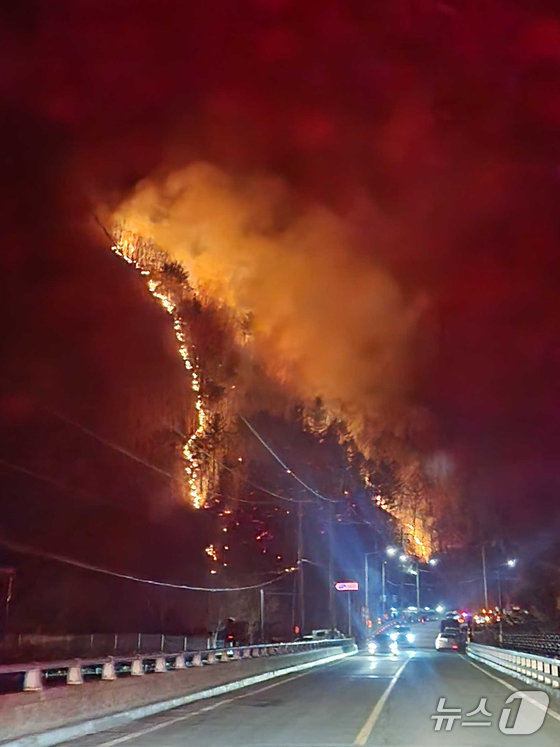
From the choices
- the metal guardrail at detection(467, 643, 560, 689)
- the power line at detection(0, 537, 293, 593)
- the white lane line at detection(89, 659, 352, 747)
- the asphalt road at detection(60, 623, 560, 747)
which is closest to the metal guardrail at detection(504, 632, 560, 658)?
the metal guardrail at detection(467, 643, 560, 689)

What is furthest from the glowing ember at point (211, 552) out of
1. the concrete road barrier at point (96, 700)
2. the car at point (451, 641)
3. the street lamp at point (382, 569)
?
the concrete road barrier at point (96, 700)

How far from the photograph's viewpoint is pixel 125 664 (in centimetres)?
3031

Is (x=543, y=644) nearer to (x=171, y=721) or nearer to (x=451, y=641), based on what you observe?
(x=171, y=721)

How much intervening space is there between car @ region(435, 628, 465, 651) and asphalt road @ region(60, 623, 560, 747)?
43556 millimetres

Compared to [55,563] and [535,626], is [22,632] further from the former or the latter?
[535,626]

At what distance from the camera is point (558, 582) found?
69.8 meters

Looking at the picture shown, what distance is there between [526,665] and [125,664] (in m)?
13.9

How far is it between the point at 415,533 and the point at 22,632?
56595 mm

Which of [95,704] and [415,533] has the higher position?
[415,533]

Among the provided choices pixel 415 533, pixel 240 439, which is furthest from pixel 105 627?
pixel 415 533

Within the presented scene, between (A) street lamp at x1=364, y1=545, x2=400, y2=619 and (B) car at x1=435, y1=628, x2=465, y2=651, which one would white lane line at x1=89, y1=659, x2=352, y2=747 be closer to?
(B) car at x1=435, y1=628, x2=465, y2=651

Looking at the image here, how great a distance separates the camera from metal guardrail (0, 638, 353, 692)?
13859 millimetres

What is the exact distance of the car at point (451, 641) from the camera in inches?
2719

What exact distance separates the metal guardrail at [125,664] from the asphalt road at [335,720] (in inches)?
47.4
